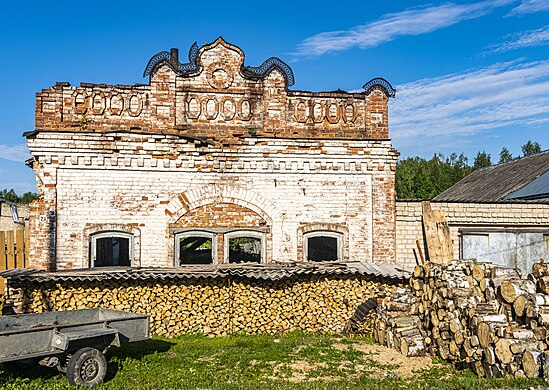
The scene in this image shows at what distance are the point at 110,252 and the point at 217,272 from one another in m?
5.65

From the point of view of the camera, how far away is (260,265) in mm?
12977

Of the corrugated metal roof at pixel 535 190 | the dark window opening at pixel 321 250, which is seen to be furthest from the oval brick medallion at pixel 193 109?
the corrugated metal roof at pixel 535 190

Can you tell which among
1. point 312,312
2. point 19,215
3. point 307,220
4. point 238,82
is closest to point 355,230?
point 307,220

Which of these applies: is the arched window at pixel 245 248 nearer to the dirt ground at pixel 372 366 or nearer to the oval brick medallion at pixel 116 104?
the oval brick medallion at pixel 116 104

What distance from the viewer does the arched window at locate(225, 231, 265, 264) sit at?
14.2 metres

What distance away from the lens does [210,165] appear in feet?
46.7

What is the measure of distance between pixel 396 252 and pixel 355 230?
1378mm

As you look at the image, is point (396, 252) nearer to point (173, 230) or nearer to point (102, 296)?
point (173, 230)

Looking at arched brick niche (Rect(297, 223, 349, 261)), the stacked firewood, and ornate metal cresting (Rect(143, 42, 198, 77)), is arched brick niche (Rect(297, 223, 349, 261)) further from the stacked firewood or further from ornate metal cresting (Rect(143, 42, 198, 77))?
ornate metal cresting (Rect(143, 42, 198, 77))

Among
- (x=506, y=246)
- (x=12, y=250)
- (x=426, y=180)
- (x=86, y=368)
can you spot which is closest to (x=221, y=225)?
(x=12, y=250)

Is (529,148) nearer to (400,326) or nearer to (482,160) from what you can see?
(482,160)

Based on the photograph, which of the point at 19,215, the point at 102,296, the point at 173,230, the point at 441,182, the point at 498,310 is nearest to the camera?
the point at 498,310

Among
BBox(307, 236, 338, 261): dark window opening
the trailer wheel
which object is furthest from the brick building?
the trailer wheel

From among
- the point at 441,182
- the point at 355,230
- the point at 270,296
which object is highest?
the point at 441,182
